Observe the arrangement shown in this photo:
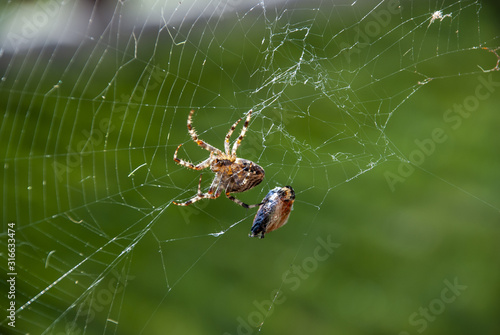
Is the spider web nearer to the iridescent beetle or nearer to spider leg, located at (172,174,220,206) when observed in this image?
spider leg, located at (172,174,220,206)

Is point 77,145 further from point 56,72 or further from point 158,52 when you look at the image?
point 158,52

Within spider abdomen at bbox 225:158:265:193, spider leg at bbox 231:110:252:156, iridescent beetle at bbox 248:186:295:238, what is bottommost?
iridescent beetle at bbox 248:186:295:238

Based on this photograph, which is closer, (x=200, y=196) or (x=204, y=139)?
(x=200, y=196)

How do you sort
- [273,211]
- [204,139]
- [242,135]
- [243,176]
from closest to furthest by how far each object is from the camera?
1. [273,211]
2. [243,176]
3. [242,135]
4. [204,139]

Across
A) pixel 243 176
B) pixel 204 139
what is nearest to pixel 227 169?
pixel 243 176

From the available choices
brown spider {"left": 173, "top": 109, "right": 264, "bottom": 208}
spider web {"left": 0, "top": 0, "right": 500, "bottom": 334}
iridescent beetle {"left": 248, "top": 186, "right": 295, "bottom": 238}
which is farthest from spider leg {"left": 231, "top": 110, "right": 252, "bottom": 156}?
iridescent beetle {"left": 248, "top": 186, "right": 295, "bottom": 238}

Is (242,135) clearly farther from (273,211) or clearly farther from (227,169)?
(273,211)

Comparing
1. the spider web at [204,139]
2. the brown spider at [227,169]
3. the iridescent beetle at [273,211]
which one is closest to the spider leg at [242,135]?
the brown spider at [227,169]
